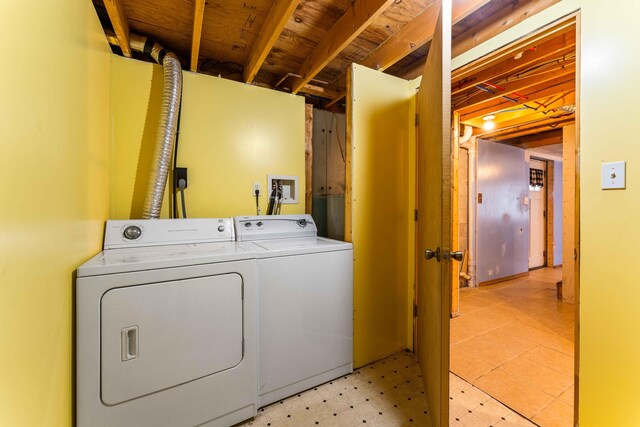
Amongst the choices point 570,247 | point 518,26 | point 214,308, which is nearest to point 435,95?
point 518,26

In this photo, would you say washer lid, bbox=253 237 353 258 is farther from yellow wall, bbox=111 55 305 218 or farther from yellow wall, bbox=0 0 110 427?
yellow wall, bbox=0 0 110 427

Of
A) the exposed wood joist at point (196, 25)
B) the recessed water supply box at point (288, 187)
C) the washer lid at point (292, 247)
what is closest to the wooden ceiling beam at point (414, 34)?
the recessed water supply box at point (288, 187)

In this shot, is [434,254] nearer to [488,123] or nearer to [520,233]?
[488,123]

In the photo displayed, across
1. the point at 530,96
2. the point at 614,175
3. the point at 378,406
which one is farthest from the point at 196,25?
the point at 530,96

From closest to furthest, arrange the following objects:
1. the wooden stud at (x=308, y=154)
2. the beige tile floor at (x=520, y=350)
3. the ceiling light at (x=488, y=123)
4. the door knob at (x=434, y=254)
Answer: the door knob at (x=434, y=254) < the beige tile floor at (x=520, y=350) < the wooden stud at (x=308, y=154) < the ceiling light at (x=488, y=123)

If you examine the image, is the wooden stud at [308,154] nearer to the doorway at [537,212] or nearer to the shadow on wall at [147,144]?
the shadow on wall at [147,144]

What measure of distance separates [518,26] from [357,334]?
2172mm

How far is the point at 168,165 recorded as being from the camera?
178 centimetres

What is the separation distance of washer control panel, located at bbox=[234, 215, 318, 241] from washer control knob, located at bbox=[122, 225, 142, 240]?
580 mm

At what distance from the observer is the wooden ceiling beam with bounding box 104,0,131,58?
137cm

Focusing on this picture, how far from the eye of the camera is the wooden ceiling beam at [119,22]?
1.37 meters

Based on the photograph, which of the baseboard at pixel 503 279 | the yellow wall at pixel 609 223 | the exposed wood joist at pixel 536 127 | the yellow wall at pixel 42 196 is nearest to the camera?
the yellow wall at pixel 42 196

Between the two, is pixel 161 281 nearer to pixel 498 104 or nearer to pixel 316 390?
pixel 316 390

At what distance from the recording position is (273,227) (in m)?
2.00
